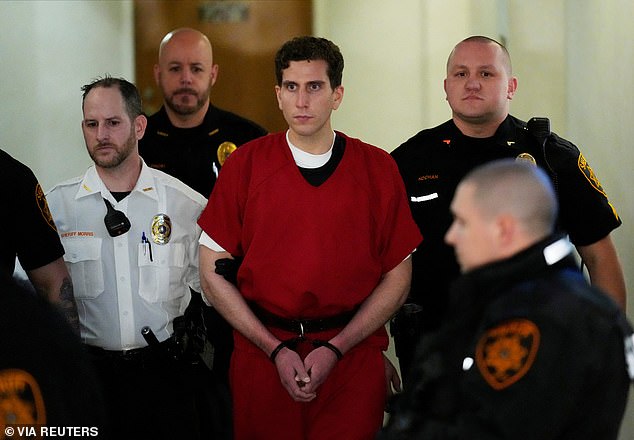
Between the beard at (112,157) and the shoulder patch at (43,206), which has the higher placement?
the beard at (112,157)

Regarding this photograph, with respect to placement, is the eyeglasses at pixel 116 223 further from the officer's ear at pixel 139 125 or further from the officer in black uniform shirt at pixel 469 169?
the officer in black uniform shirt at pixel 469 169

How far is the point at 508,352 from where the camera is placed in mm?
1921

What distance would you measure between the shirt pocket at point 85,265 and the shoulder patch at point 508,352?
5.32ft

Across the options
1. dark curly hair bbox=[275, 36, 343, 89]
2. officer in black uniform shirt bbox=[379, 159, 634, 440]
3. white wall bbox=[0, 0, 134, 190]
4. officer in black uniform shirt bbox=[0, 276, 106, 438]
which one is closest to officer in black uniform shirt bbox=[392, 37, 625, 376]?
dark curly hair bbox=[275, 36, 343, 89]

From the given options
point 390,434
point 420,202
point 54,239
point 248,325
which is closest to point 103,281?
point 54,239

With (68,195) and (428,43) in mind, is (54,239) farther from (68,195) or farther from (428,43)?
(428,43)

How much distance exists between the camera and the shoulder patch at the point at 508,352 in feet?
6.25

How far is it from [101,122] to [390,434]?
1.73 meters

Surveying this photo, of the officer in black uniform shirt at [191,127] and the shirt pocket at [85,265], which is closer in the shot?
the shirt pocket at [85,265]

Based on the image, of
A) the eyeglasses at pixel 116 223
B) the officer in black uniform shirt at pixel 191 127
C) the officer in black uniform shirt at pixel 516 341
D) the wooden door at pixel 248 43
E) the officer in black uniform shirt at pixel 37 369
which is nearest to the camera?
the officer in black uniform shirt at pixel 37 369

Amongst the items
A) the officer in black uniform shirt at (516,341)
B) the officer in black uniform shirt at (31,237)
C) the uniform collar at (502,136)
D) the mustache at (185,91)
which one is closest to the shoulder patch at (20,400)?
the officer in black uniform shirt at (516,341)

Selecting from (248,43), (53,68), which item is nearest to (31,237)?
(53,68)

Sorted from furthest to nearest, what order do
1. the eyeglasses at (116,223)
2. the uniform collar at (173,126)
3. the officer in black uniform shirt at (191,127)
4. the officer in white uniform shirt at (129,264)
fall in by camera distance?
the uniform collar at (173,126) → the officer in black uniform shirt at (191,127) → the eyeglasses at (116,223) → the officer in white uniform shirt at (129,264)

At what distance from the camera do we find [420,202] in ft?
11.0
